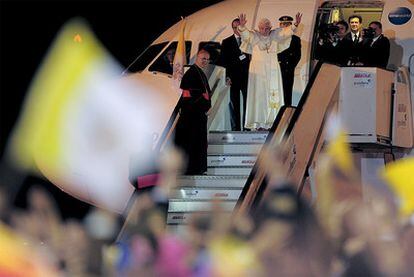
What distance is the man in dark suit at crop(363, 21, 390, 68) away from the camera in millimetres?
11116

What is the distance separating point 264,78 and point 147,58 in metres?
1.53

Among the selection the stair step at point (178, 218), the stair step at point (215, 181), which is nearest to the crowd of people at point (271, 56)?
the stair step at point (215, 181)

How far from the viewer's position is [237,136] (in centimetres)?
1109

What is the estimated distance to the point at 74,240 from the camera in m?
5.81

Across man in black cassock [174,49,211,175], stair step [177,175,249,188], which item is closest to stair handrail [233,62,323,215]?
stair step [177,175,249,188]

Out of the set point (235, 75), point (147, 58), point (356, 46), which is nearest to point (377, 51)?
point (356, 46)

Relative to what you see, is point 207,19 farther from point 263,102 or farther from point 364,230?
point 364,230

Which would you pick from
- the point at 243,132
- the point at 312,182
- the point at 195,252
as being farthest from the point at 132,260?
the point at 243,132

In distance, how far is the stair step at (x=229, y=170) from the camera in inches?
420

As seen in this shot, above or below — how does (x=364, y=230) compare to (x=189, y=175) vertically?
above

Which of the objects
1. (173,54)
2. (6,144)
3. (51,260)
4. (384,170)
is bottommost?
(6,144)

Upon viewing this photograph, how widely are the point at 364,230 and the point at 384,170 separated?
5.21m

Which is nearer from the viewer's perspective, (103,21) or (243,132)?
(243,132)

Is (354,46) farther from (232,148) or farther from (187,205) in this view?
(187,205)
